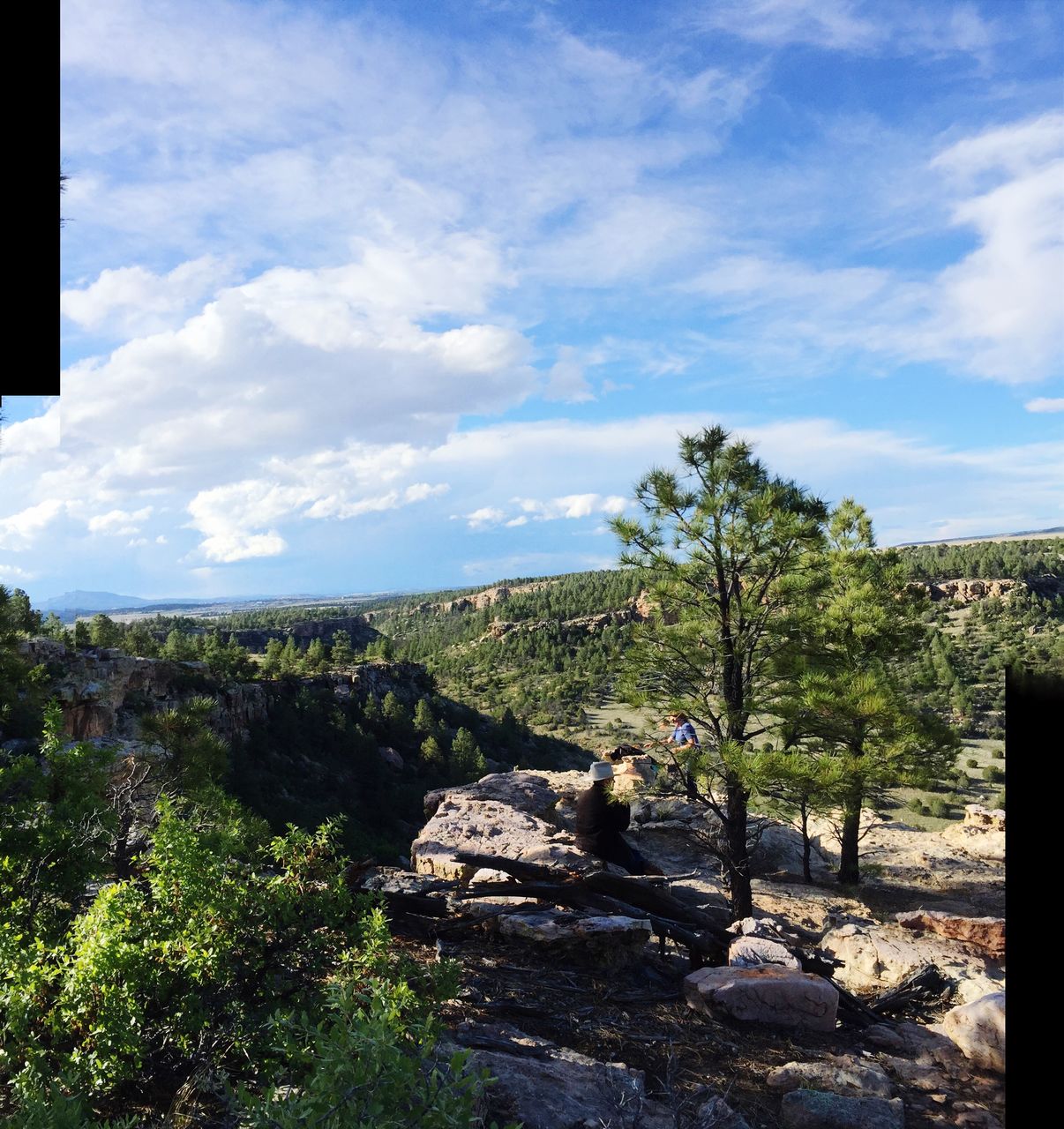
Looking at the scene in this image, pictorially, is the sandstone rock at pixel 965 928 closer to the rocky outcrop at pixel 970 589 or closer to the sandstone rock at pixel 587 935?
the sandstone rock at pixel 587 935

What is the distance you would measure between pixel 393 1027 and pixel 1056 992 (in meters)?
2.45

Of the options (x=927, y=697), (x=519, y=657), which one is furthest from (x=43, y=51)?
(x=519, y=657)

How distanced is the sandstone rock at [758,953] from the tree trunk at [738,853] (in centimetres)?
379

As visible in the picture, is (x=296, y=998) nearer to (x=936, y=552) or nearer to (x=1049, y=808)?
(x=1049, y=808)

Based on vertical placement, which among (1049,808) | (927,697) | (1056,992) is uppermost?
(1049,808)

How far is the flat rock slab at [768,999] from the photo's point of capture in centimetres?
607

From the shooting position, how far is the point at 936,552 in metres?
109

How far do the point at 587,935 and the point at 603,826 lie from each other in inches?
128

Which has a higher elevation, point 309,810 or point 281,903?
point 281,903

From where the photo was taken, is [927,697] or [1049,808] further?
[927,697]

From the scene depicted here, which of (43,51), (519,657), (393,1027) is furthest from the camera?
(519,657)

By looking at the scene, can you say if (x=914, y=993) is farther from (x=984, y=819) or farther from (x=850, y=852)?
(x=984, y=819)

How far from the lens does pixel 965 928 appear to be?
10.8 metres

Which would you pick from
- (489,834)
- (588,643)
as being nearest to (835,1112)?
(489,834)
